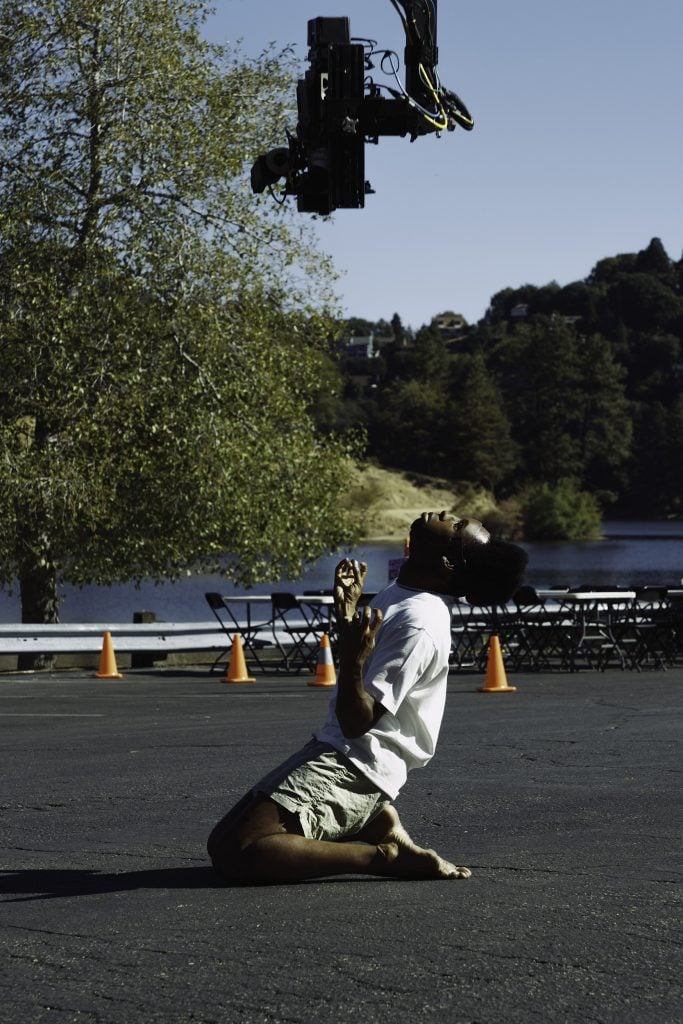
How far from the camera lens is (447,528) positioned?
21.3 ft

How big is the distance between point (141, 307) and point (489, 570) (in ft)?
63.8

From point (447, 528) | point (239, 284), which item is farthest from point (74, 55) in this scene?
point (447, 528)

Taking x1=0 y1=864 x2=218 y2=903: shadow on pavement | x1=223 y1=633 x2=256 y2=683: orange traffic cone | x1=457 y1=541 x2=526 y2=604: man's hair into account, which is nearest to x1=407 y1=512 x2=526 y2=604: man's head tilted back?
x1=457 y1=541 x2=526 y2=604: man's hair

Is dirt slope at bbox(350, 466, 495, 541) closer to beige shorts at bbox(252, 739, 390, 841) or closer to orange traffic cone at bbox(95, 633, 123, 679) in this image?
orange traffic cone at bbox(95, 633, 123, 679)

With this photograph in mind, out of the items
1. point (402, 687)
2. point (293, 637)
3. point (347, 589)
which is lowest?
point (293, 637)

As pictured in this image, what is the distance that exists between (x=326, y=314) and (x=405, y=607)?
21.0 m

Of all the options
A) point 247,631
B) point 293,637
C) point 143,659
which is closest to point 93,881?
point 247,631

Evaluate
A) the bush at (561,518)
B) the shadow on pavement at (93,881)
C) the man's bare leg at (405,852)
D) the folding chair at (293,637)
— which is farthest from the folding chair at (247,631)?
the bush at (561,518)

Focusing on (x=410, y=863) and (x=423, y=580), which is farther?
(x=410, y=863)

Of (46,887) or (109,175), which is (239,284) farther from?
(46,887)

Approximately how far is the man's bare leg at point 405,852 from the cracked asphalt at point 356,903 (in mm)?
60

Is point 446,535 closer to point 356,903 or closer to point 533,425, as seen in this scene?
point 356,903

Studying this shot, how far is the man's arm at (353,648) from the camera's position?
5.87 metres

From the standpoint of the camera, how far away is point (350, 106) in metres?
12.8
